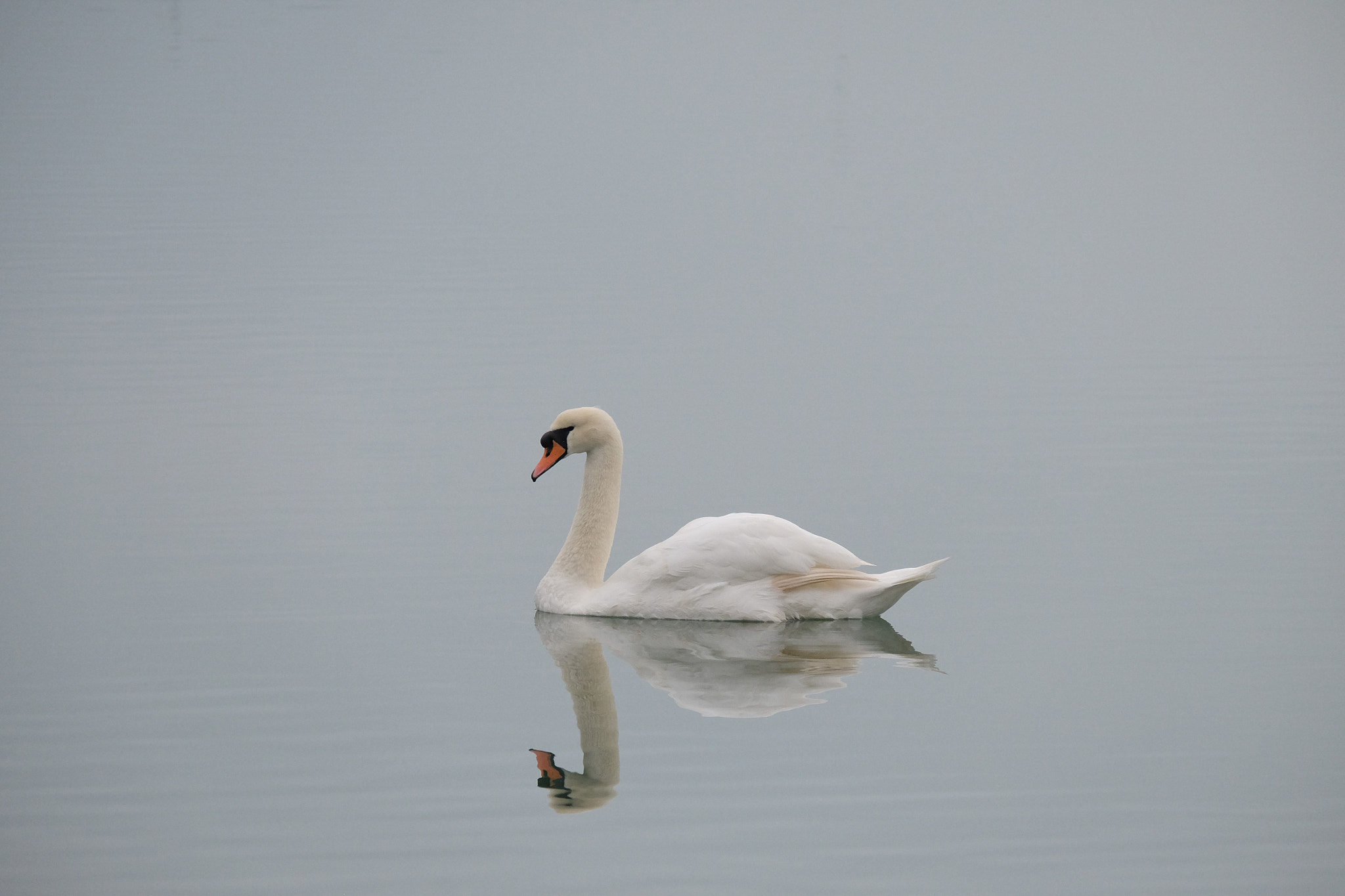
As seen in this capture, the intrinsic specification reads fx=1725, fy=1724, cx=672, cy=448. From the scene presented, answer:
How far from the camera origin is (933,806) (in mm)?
6090

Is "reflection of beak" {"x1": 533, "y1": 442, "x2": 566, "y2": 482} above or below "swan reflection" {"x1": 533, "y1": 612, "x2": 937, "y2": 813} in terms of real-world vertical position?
above

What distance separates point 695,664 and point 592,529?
1.43 meters

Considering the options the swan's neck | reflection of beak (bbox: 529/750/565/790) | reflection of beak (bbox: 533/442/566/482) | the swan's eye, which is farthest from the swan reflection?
the swan's eye

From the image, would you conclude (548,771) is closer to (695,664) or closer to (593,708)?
(593,708)

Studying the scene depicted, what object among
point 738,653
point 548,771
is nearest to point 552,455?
point 738,653

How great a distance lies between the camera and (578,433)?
9.20 meters

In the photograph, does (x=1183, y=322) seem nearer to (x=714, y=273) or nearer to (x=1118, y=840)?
(x=714, y=273)

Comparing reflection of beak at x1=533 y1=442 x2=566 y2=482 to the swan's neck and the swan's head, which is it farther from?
the swan's neck

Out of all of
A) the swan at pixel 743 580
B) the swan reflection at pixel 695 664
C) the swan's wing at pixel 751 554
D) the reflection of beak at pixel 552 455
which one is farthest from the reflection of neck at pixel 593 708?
the reflection of beak at pixel 552 455

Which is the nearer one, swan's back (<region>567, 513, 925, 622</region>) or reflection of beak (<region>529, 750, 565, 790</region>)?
reflection of beak (<region>529, 750, 565, 790</region>)

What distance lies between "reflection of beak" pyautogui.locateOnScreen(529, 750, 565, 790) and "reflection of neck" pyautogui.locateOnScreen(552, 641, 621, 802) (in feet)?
0.18

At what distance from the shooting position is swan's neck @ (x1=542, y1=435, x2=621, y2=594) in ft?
29.5

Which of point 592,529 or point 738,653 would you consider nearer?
point 738,653

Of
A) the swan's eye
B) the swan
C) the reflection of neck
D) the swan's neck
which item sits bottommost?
the reflection of neck
